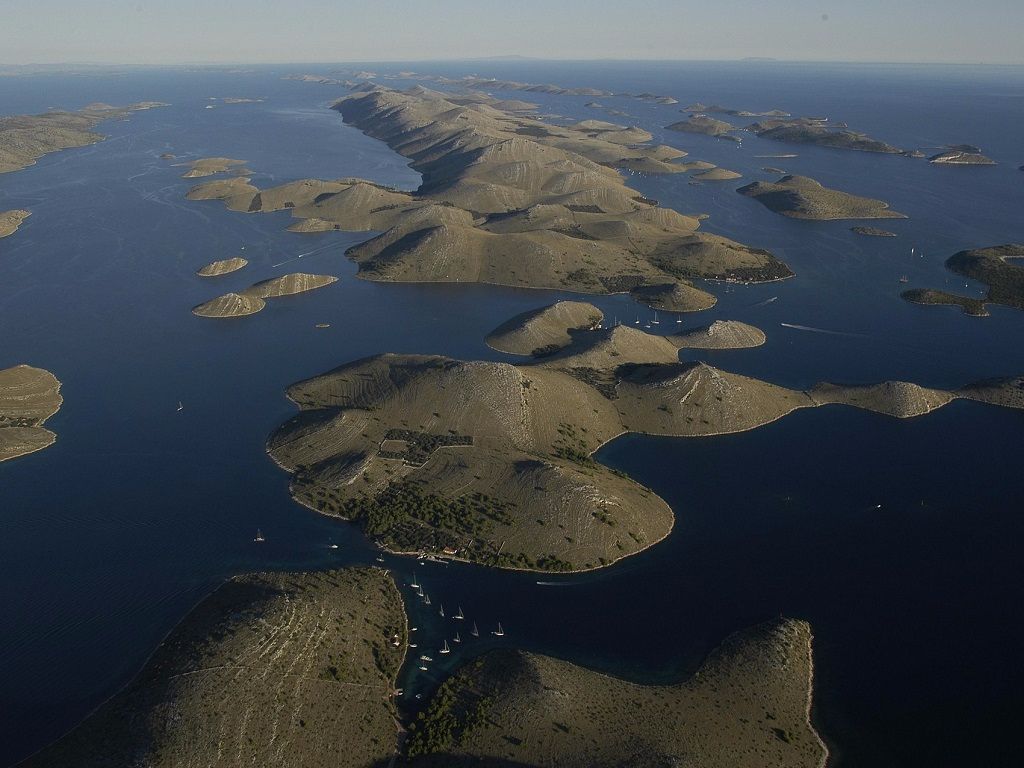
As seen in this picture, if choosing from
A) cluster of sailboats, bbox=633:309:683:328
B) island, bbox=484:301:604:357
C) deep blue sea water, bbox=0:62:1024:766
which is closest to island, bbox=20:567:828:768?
deep blue sea water, bbox=0:62:1024:766

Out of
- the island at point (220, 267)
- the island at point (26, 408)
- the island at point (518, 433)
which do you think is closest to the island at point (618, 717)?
the island at point (518, 433)

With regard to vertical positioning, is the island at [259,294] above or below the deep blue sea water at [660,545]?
above

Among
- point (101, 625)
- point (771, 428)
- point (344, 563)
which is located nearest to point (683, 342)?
point (771, 428)

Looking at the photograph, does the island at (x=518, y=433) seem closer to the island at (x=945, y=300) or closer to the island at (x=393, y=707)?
the island at (x=393, y=707)

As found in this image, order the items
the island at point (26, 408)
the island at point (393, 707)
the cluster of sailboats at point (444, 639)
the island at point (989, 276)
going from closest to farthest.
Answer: the island at point (393, 707)
the cluster of sailboats at point (444, 639)
the island at point (26, 408)
the island at point (989, 276)

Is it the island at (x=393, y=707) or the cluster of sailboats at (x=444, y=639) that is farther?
the cluster of sailboats at (x=444, y=639)

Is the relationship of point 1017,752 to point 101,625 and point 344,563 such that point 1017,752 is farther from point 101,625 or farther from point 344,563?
point 101,625

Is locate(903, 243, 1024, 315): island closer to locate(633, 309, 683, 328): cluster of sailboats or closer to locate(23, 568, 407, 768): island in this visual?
locate(633, 309, 683, 328): cluster of sailboats
